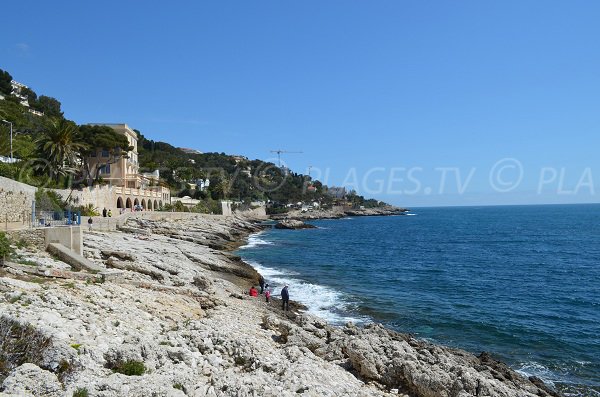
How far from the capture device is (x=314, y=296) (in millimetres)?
29625

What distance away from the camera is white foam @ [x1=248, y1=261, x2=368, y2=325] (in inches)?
968

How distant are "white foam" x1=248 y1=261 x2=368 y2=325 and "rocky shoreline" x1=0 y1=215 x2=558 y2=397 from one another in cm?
578

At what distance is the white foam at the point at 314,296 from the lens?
2459 cm

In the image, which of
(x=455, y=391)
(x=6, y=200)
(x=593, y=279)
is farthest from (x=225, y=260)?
(x=593, y=279)

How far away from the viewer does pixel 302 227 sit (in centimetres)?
10762

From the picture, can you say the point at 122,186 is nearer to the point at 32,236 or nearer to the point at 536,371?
the point at 32,236

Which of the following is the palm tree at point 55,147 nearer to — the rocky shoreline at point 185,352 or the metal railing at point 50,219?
the metal railing at point 50,219

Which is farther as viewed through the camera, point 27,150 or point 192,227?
point 192,227

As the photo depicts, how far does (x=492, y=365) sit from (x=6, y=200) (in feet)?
87.3

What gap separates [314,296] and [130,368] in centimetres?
1969

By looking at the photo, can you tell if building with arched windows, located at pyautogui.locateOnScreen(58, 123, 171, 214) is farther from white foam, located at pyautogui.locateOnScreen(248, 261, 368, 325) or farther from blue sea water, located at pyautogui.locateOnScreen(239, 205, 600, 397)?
white foam, located at pyautogui.locateOnScreen(248, 261, 368, 325)

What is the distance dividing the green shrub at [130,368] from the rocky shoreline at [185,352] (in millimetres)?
24

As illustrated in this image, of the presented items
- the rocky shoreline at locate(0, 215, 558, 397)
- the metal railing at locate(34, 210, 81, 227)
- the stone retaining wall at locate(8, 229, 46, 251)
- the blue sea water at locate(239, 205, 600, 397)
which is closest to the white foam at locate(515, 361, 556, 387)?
the blue sea water at locate(239, 205, 600, 397)

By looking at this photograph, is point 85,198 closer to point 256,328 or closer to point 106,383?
point 256,328
